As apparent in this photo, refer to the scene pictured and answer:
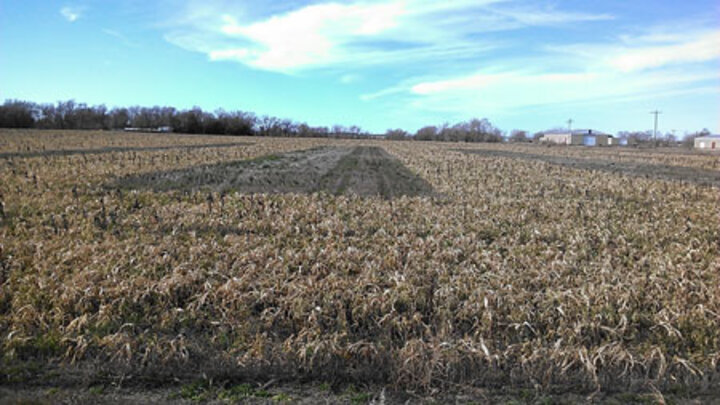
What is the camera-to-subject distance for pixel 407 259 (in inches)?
316

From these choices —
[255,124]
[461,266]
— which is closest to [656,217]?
[461,266]

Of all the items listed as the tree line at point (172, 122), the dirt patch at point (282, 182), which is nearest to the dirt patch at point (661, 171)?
the dirt patch at point (282, 182)

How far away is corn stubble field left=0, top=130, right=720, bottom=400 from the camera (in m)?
4.84

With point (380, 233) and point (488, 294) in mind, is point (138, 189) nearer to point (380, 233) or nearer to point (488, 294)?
point (380, 233)

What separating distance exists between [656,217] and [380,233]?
8.38 metres

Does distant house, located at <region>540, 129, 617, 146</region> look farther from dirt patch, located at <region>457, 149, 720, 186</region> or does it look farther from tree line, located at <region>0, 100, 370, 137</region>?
dirt patch, located at <region>457, 149, 720, 186</region>

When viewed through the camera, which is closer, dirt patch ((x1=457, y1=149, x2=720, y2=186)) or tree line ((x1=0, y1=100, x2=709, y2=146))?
dirt patch ((x1=457, y1=149, x2=720, y2=186))

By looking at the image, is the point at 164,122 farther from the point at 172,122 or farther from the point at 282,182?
the point at 282,182

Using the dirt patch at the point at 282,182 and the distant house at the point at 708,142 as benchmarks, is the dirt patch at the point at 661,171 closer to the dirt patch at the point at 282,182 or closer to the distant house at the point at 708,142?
the dirt patch at the point at 282,182

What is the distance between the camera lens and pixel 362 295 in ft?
21.1

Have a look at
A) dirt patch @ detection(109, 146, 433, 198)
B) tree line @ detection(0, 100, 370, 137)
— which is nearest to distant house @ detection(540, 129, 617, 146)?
tree line @ detection(0, 100, 370, 137)

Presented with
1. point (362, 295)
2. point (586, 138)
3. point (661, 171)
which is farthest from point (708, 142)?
point (362, 295)

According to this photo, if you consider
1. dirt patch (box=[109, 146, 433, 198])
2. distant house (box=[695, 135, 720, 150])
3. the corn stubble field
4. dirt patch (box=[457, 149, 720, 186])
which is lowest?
the corn stubble field

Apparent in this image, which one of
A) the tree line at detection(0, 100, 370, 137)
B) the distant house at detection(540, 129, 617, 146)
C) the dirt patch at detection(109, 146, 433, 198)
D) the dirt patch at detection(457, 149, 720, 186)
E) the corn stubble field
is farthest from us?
the distant house at detection(540, 129, 617, 146)
